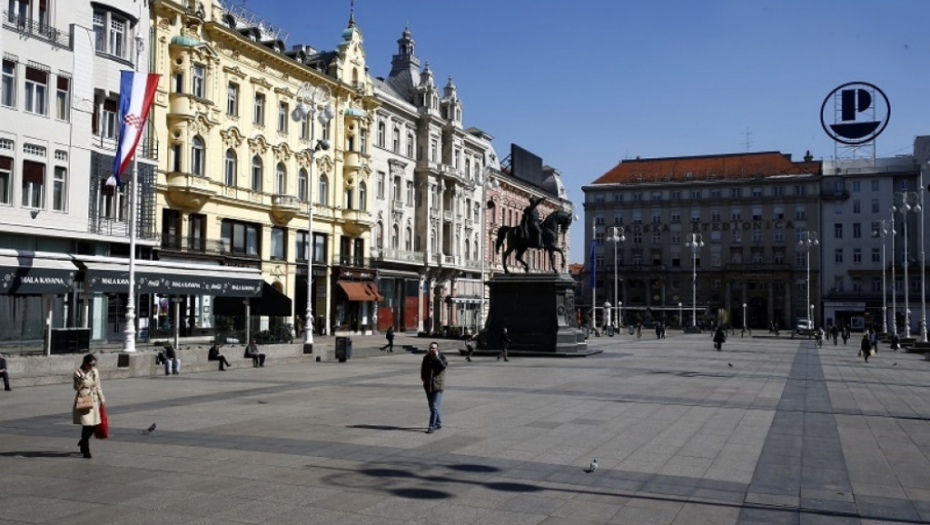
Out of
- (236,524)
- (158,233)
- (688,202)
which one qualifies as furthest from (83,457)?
(688,202)

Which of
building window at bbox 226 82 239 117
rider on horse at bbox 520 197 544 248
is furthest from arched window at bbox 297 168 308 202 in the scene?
rider on horse at bbox 520 197 544 248

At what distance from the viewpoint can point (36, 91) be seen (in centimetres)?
3456

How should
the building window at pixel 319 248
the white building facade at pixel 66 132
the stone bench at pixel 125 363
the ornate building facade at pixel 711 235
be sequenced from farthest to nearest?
the ornate building facade at pixel 711 235 < the building window at pixel 319 248 < the white building facade at pixel 66 132 < the stone bench at pixel 125 363

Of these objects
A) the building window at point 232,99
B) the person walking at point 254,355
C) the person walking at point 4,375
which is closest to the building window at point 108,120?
the building window at point 232,99

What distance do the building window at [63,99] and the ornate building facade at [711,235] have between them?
271ft

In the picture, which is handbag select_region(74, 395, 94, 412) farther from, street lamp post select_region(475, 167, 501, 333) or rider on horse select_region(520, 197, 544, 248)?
street lamp post select_region(475, 167, 501, 333)

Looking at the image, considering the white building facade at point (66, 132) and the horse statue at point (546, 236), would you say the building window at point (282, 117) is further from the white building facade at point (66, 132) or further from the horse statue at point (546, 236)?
the horse statue at point (546, 236)

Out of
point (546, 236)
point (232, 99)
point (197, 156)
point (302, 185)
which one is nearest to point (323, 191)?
point (302, 185)

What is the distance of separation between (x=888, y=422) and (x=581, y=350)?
877 inches

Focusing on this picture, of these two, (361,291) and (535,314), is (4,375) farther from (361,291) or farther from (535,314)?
(361,291)

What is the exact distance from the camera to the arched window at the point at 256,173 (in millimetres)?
52375

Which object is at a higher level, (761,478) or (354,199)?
(354,199)

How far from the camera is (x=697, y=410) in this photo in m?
19.4

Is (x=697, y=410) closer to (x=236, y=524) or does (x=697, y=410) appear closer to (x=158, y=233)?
(x=236, y=524)
